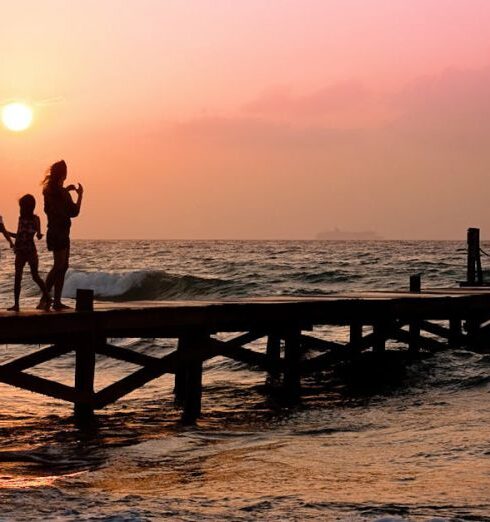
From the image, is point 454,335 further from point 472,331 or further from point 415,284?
point 415,284

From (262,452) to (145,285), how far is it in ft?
144

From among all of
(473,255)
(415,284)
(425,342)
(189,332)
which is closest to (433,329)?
(425,342)

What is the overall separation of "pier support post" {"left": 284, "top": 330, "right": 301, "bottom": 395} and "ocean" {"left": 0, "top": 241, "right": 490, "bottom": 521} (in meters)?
0.45

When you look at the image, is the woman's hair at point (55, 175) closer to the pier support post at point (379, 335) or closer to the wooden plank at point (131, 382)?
the wooden plank at point (131, 382)

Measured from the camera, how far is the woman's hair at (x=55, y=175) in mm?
12484

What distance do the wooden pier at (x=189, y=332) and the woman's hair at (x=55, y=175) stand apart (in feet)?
4.67

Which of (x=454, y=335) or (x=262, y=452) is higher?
(x=454, y=335)

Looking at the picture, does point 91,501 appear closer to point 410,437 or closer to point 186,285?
point 410,437

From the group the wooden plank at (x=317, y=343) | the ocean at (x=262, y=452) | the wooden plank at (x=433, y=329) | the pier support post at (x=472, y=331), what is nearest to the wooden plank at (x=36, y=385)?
the ocean at (x=262, y=452)

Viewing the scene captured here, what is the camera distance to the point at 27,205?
12312 mm

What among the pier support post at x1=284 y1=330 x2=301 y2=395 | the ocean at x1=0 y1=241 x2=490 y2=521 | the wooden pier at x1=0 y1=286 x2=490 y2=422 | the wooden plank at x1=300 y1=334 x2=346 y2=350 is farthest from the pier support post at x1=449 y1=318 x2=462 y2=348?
the pier support post at x1=284 y1=330 x2=301 y2=395

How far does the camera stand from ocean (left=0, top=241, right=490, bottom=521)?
891 cm

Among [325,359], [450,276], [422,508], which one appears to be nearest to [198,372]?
[325,359]

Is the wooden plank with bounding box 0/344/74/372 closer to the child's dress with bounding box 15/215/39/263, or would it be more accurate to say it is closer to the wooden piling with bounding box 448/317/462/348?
the child's dress with bounding box 15/215/39/263
